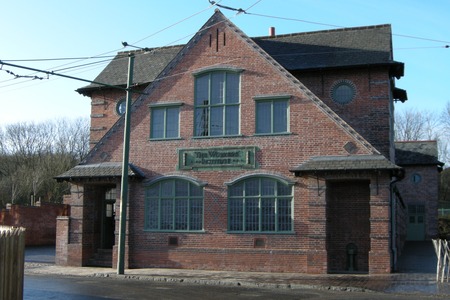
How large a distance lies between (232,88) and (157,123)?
352 cm

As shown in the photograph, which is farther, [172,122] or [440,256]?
[172,122]

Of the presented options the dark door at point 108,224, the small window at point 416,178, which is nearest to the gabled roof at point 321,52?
the dark door at point 108,224

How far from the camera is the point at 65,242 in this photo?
77.7 ft

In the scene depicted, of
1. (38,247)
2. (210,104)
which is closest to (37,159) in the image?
(38,247)

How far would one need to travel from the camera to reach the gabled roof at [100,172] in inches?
889

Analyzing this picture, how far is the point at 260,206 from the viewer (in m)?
21.0

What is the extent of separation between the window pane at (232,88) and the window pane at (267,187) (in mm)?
3384

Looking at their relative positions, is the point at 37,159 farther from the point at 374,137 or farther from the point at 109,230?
the point at 374,137

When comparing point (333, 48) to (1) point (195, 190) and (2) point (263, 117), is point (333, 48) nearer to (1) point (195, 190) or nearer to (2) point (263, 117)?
(2) point (263, 117)

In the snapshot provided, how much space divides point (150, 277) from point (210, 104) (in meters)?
7.18

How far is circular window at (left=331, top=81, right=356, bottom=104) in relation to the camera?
23.2 meters

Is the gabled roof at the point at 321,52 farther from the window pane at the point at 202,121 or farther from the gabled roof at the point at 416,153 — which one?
the gabled roof at the point at 416,153

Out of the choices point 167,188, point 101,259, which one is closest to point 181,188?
point 167,188

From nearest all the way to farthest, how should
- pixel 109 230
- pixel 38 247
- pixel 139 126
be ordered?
pixel 139 126, pixel 109 230, pixel 38 247
